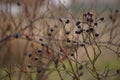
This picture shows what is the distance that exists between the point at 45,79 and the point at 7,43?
1946mm

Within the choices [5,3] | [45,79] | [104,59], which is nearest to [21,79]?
[45,79]

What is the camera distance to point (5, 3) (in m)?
6.32

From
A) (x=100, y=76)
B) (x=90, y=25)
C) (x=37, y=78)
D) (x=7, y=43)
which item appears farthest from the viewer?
(x=7, y=43)

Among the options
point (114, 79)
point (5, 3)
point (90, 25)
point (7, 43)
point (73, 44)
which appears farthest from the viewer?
point (7, 43)

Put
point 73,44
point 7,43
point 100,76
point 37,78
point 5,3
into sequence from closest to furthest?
point 73,44 → point 100,76 → point 37,78 → point 5,3 → point 7,43

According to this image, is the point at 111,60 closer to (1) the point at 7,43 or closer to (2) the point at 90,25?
(1) the point at 7,43

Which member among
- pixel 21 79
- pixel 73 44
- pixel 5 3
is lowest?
pixel 21 79

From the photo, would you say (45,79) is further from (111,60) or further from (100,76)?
(111,60)

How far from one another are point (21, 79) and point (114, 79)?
1.39 meters

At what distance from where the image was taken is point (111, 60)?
23.4 ft

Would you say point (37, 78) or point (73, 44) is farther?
point (37, 78)

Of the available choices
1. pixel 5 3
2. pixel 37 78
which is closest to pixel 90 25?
pixel 37 78

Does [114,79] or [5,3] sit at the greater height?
[5,3]

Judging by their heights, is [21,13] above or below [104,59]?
above
